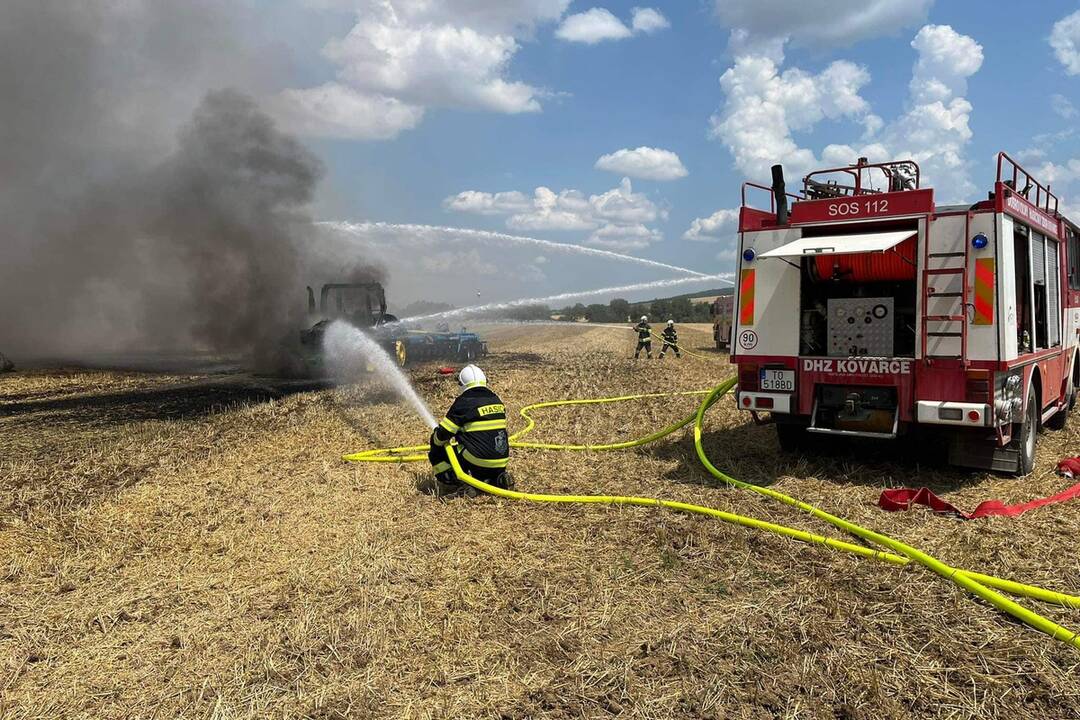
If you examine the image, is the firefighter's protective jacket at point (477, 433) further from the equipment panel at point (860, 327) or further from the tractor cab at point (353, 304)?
the tractor cab at point (353, 304)

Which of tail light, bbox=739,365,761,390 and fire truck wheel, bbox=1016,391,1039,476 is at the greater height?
tail light, bbox=739,365,761,390

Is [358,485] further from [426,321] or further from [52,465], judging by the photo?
[426,321]

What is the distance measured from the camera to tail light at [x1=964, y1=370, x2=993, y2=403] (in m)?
6.17

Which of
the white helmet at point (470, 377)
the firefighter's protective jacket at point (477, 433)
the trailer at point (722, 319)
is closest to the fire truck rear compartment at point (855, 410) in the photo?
the firefighter's protective jacket at point (477, 433)

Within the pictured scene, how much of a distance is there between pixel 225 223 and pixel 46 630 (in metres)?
19.7

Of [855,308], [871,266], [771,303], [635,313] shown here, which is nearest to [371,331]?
[771,303]

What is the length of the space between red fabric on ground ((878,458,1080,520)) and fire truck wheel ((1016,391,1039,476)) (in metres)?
0.71

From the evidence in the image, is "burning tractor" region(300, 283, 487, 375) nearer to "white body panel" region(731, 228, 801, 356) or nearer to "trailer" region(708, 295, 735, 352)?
"trailer" region(708, 295, 735, 352)

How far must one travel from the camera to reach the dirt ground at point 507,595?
3344 mm

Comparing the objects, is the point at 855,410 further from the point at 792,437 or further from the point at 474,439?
the point at 474,439

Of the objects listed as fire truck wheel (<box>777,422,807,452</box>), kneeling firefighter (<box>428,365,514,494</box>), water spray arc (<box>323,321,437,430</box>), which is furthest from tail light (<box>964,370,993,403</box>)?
water spray arc (<box>323,321,437,430</box>)

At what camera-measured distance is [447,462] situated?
22.2ft

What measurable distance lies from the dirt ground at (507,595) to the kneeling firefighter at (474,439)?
355 mm

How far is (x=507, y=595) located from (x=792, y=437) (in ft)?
15.4
